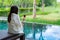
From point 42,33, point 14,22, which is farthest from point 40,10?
point 14,22

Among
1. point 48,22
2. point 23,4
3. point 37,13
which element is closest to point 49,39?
point 48,22

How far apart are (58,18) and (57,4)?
0.89 meters

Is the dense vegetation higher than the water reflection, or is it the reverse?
the dense vegetation

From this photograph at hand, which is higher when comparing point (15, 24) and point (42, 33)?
point (15, 24)

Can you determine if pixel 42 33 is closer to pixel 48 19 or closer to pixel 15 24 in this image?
pixel 48 19

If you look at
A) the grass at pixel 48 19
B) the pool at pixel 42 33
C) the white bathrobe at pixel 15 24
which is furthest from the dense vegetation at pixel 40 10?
the white bathrobe at pixel 15 24

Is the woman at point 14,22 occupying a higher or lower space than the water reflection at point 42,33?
higher

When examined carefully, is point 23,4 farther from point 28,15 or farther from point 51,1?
point 51,1

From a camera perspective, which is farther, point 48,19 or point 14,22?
point 48,19

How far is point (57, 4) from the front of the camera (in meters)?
9.70

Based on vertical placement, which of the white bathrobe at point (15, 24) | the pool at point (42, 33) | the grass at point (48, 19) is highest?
the white bathrobe at point (15, 24)

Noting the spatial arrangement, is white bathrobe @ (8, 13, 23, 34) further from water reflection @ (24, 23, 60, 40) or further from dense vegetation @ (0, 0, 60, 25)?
dense vegetation @ (0, 0, 60, 25)

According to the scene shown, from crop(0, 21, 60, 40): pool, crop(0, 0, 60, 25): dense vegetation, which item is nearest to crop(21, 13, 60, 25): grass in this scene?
crop(0, 0, 60, 25): dense vegetation

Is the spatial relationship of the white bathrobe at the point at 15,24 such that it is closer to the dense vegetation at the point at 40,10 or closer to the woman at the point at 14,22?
the woman at the point at 14,22
